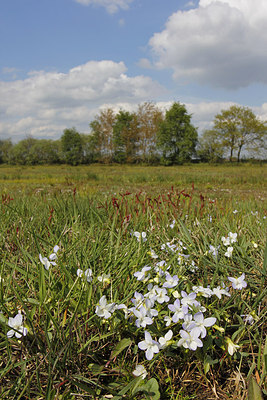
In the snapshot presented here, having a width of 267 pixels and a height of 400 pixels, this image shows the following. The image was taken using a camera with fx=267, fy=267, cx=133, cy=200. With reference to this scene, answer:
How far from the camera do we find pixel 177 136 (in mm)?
52969

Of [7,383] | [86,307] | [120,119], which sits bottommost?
[7,383]

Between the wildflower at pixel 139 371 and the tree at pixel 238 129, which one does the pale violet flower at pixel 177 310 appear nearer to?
the wildflower at pixel 139 371

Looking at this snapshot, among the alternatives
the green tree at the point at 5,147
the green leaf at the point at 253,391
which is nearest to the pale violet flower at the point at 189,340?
the green leaf at the point at 253,391

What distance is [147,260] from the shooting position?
6.43 ft

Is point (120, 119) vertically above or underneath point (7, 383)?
above

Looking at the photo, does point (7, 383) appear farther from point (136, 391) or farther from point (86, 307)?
point (136, 391)

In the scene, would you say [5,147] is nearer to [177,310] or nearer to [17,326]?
[17,326]

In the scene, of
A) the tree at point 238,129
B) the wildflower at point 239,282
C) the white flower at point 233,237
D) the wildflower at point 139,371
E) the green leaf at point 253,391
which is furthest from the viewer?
the tree at point 238,129

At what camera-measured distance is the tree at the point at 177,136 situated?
51.5m

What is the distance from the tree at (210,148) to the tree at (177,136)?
278 cm

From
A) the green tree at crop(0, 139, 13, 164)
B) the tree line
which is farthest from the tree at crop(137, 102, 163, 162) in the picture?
the green tree at crop(0, 139, 13, 164)

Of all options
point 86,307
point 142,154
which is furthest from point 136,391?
point 142,154

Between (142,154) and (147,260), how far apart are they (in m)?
53.3

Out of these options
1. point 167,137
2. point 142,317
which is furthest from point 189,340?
point 167,137
